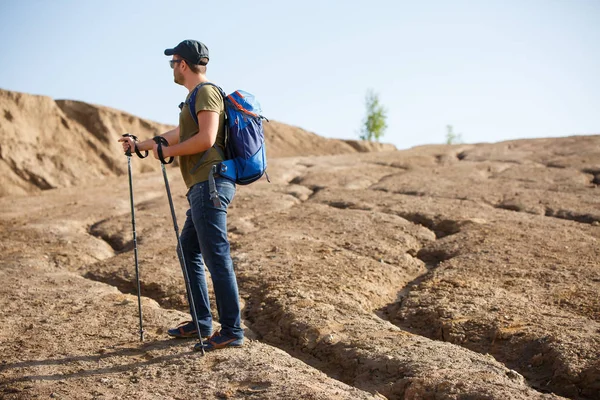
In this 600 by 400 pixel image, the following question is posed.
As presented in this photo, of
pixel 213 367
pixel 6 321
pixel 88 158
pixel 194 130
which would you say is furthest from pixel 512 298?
pixel 88 158

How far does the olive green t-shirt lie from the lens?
13.9 feet

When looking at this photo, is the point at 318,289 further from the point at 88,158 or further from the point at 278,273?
the point at 88,158

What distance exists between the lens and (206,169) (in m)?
4.36

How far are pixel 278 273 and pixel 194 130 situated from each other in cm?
267

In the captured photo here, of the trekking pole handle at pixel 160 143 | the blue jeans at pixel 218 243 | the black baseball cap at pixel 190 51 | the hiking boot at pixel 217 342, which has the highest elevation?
the black baseball cap at pixel 190 51

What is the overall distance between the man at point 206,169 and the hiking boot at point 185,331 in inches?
11.4

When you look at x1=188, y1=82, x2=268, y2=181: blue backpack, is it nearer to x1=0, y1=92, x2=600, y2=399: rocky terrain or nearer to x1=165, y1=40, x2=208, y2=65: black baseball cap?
x1=165, y1=40, x2=208, y2=65: black baseball cap

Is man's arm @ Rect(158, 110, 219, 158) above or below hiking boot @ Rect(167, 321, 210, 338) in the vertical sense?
above

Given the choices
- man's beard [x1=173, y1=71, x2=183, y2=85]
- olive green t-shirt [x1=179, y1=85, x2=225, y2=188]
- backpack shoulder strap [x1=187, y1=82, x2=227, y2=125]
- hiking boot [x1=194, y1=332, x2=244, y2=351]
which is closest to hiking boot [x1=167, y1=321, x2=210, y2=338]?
hiking boot [x1=194, y1=332, x2=244, y2=351]

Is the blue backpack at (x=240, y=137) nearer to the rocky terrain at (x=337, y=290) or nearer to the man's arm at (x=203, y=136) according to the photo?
the man's arm at (x=203, y=136)

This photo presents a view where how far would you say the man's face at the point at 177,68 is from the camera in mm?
4422

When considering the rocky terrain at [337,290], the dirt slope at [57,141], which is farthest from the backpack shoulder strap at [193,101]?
the dirt slope at [57,141]

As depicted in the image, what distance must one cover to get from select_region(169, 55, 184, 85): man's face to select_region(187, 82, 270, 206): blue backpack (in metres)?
0.22

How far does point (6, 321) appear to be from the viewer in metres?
5.41
